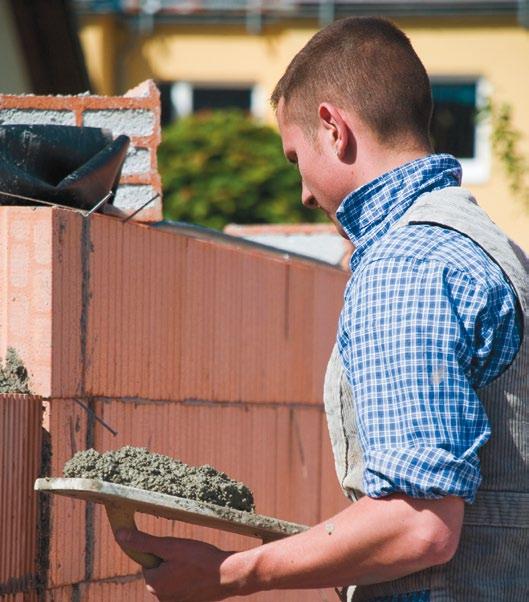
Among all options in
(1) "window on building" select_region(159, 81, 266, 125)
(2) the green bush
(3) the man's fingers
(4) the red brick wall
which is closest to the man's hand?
(3) the man's fingers

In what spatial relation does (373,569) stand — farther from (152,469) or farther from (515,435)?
(152,469)

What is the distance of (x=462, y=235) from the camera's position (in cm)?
245

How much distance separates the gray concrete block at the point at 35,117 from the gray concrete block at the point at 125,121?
0.07 m

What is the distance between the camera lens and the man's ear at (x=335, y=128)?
8.50 ft

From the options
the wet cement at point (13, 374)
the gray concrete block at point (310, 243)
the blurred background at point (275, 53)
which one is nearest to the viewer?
the wet cement at point (13, 374)

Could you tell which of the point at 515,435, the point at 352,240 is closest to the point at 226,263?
the point at 352,240

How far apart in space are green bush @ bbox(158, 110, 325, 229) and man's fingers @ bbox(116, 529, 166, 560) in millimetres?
13134

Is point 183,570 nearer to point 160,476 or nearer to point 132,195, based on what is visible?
point 160,476

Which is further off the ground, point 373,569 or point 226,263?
point 226,263

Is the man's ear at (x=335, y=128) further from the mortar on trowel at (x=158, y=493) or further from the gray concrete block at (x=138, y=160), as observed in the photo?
the gray concrete block at (x=138, y=160)

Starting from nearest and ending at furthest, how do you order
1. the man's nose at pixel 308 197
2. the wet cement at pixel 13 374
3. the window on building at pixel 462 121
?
the man's nose at pixel 308 197 < the wet cement at pixel 13 374 < the window on building at pixel 462 121

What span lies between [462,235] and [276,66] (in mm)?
19204

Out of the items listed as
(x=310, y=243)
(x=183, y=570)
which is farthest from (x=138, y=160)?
(x=310, y=243)

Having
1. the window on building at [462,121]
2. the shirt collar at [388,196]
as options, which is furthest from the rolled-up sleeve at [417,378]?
the window on building at [462,121]
